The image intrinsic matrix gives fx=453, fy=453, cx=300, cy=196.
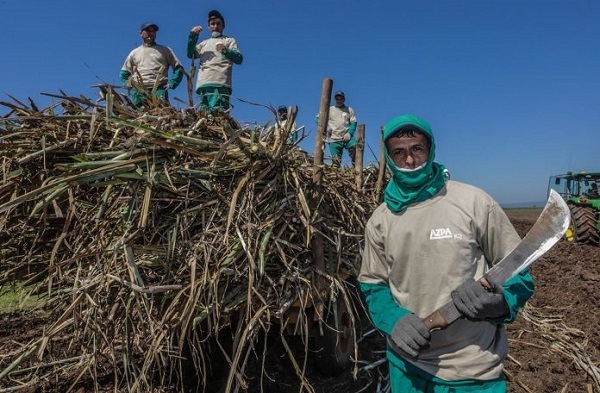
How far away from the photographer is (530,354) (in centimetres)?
355

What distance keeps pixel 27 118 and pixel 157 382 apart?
74.8 inches

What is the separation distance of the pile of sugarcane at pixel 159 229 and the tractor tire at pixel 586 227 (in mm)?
9304

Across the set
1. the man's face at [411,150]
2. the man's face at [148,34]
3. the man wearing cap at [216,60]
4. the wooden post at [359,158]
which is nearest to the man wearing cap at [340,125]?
the man wearing cap at [216,60]

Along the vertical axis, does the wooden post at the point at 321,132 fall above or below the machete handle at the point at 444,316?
above

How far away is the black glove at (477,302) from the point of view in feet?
5.25

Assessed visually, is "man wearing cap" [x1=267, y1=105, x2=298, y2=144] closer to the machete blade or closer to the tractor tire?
the machete blade

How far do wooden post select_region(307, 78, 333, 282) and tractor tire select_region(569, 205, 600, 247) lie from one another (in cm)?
948

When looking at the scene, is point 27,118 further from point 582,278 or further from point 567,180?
point 567,180

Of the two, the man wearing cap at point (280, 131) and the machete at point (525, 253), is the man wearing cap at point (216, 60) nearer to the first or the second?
the man wearing cap at point (280, 131)

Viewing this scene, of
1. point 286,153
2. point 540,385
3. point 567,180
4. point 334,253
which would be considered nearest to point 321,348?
point 334,253

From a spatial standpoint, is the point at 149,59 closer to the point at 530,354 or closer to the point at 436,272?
the point at 436,272

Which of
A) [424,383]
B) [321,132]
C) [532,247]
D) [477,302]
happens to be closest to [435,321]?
[477,302]

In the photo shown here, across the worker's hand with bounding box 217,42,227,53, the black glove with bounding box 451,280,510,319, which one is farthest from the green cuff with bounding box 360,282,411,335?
the worker's hand with bounding box 217,42,227,53

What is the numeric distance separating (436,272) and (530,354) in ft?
7.78
